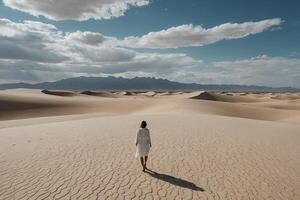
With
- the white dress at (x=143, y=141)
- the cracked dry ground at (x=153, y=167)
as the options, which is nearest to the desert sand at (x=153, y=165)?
the cracked dry ground at (x=153, y=167)

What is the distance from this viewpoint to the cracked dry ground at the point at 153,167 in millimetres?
8734

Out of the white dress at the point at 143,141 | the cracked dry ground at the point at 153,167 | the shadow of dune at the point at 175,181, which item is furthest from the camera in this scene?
the white dress at the point at 143,141

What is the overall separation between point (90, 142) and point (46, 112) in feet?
96.5

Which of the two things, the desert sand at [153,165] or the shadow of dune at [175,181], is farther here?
the shadow of dune at [175,181]

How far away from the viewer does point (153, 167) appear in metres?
10.9

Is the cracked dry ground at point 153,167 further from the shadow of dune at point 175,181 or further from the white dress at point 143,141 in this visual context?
the white dress at point 143,141

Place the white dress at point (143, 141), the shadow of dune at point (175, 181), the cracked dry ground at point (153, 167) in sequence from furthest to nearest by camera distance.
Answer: the white dress at point (143, 141) → the shadow of dune at point (175, 181) → the cracked dry ground at point (153, 167)

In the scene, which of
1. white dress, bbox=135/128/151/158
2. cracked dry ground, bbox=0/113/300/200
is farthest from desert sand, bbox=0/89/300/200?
white dress, bbox=135/128/151/158

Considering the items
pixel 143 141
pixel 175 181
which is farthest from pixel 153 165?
pixel 175 181

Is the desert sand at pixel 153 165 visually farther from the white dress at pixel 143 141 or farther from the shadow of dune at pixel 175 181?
the white dress at pixel 143 141

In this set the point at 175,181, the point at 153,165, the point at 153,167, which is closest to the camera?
the point at 175,181

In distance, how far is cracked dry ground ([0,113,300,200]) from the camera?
28.7ft

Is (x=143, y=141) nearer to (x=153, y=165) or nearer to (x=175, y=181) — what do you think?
(x=153, y=165)

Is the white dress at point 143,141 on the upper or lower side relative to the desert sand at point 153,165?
Answer: upper
